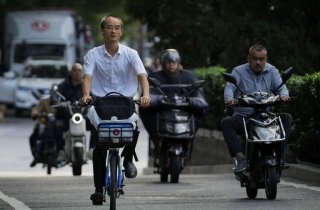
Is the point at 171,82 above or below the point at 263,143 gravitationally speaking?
above

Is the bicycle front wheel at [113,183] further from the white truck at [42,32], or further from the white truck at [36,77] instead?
the white truck at [42,32]

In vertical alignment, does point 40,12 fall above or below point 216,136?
above

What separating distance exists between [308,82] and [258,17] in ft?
18.9

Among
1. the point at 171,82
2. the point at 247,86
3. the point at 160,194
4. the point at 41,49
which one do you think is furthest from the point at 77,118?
the point at 41,49

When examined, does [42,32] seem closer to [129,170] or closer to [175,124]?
[175,124]

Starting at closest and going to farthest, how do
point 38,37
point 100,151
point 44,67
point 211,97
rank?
1. point 100,151
2. point 211,97
3. point 44,67
4. point 38,37

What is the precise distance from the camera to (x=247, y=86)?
40.2 ft

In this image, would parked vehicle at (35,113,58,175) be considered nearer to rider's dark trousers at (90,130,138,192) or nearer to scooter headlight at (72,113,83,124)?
scooter headlight at (72,113,83,124)

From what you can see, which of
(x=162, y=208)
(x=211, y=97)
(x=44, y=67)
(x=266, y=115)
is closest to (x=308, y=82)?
(x=266, y=115)

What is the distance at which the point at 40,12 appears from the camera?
42.5m

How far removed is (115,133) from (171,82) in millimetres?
5676

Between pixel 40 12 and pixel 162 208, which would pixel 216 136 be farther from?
pixel 40 12

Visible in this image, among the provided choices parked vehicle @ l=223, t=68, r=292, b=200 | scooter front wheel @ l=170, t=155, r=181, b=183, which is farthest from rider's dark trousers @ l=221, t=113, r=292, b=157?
scooter front wheel @ l=170, t=155, r=181, b=183

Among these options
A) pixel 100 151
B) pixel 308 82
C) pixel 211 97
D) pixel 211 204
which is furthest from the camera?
pixel 211 97
